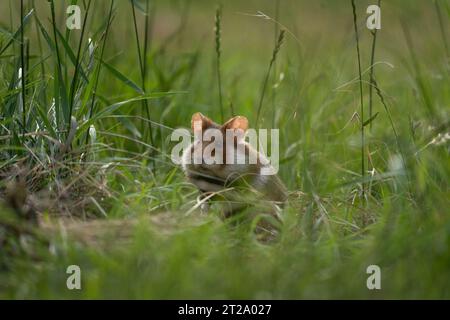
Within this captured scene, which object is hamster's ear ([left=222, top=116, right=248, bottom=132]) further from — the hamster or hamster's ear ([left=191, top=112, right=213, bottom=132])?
hamster's ear ([left=191, top=112, right=213, bottom=132])

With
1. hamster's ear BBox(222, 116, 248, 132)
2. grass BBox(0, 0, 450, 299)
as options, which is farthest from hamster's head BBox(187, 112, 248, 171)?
grass BBox(0, 0, 450, 299)

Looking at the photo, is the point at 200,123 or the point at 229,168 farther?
the point at 200,123

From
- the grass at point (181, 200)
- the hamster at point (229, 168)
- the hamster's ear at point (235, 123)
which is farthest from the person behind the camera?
the hamster's ear at point (235, 123)

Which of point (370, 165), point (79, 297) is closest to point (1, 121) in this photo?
point (79, 297)

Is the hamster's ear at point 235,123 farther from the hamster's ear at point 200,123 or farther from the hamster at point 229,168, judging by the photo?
the hamster's ear at point 200,123

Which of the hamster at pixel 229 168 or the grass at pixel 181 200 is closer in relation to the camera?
the grass at pixel 181 200

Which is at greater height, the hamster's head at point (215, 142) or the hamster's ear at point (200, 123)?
the hamster's ear at point (200, 123)

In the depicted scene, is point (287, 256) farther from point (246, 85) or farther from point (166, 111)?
point (246, 85)

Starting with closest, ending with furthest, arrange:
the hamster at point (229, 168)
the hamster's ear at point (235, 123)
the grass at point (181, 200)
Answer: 1. the grass at point (181, 200)
2. the hamster at point (229, 168)
3. the hamster's ear at point (235, 123)

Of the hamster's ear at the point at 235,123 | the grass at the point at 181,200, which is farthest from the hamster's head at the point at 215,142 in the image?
the grass at the point at 181,200

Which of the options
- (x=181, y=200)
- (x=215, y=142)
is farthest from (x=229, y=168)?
(x=181, y=200)

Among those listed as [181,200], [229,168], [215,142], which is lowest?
[181,200]

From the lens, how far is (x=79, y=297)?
2.77 meters

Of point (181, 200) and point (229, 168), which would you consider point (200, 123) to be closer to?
point (229, 168)
